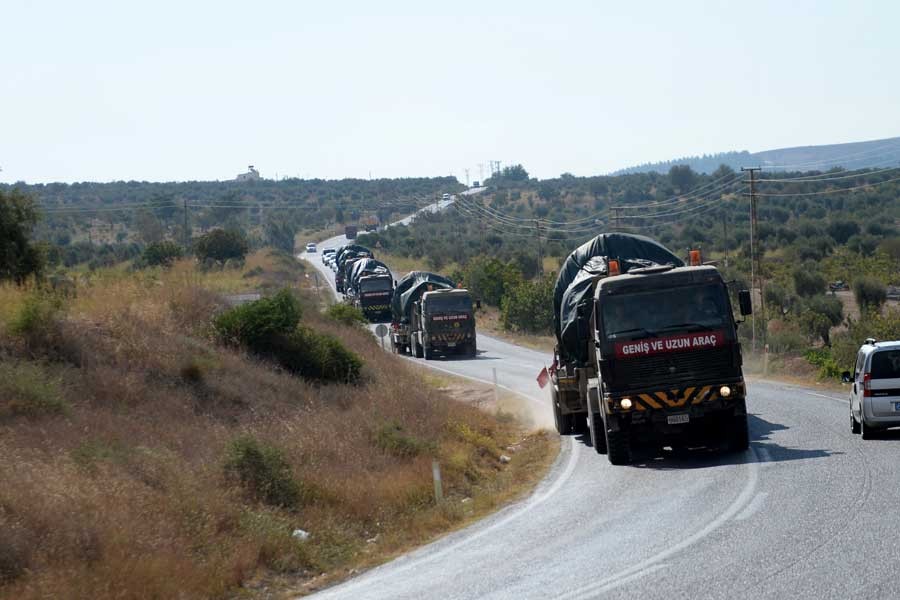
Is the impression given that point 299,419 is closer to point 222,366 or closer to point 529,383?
point 222,366

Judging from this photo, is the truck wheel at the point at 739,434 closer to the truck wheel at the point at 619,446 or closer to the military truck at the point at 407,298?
the truck wheel at the point at 619,446

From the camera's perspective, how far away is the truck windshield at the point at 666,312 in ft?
56.3

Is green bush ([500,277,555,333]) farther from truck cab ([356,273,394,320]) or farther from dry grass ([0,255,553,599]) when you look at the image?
dry grass ([0,255,553,599])

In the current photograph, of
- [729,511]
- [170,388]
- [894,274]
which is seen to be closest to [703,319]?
[729,511]

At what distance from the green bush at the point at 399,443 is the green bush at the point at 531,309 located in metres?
41.6

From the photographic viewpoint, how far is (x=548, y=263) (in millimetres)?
100938

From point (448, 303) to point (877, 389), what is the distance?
31.0 metres

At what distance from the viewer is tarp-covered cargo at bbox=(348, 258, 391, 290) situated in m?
65.3

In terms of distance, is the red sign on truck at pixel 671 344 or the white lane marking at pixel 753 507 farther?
the red sign on truck at pixel 671 344

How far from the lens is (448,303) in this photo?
48.6m

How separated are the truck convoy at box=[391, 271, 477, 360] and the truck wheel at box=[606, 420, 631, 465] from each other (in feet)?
99.0

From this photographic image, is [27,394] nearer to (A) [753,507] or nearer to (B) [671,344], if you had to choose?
(B) [671,344]

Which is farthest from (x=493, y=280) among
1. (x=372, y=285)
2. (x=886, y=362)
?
Answer: (x=886, y=362)

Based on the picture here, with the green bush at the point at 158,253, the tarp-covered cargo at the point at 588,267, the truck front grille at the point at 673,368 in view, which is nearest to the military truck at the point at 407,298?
the green bush at the point at 158,253
